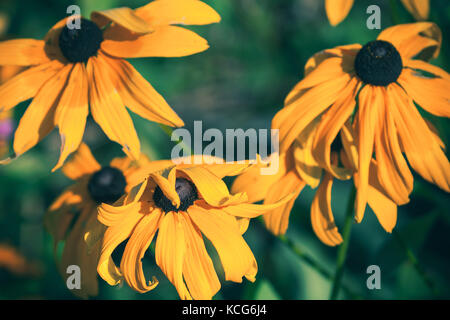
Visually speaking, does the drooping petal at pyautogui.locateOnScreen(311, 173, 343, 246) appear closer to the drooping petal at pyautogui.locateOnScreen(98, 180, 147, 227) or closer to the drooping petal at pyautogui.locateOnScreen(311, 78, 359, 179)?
the drooping petal at pyautogui.locateOnScreen(311, 78, 359, 179)

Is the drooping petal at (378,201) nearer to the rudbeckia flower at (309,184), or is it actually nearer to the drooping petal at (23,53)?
the rudbeckia flower at (309,184)

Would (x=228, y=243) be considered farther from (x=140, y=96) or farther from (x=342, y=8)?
(x=342, y=8)

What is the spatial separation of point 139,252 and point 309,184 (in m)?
0.35

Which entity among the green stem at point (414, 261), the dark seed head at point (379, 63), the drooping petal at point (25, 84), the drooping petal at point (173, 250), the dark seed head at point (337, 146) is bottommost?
the green stem at point (414, 261)

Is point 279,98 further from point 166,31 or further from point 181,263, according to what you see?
point 181,263

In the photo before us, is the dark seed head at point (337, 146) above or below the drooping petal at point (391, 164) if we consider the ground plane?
above

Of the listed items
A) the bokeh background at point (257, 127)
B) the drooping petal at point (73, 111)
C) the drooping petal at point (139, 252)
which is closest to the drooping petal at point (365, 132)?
the bokeh background at point (257, 127)

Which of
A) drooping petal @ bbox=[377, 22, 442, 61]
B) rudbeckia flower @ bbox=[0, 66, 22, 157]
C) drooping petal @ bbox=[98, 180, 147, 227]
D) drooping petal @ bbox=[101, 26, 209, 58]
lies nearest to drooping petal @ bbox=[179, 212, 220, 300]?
drooping petal @ bbox=[98, 180, 147, 227]

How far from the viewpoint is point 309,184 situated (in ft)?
3.02

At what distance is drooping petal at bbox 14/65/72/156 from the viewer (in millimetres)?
901

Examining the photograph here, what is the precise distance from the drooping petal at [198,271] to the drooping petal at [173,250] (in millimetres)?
12

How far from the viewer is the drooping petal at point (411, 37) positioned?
938mm

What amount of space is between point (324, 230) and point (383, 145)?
0.21 metres

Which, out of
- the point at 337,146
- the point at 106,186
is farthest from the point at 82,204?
the point at 337,146
